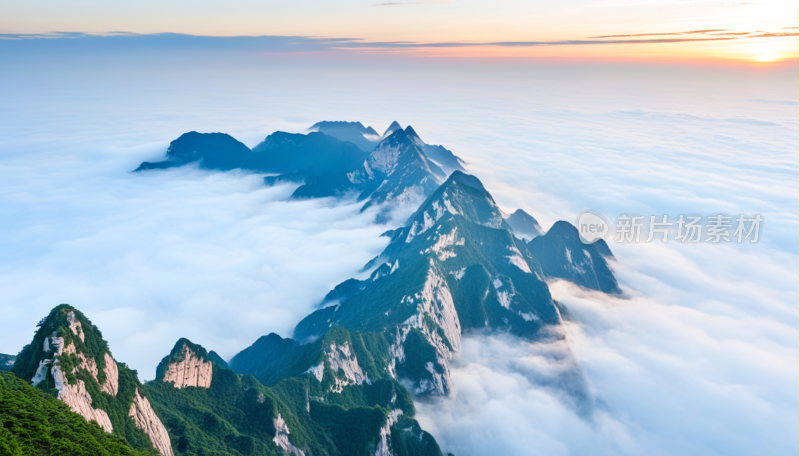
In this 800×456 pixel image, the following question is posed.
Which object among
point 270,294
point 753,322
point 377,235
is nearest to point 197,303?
point 270,294

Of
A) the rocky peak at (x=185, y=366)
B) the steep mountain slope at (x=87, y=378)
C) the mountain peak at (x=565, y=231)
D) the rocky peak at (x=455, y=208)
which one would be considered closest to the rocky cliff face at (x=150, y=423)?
the steep mountain slope at (x=87, y=378)

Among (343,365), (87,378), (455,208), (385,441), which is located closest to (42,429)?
(87,378)

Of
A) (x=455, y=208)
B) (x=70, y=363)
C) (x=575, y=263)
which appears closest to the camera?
(x=70, y=363)

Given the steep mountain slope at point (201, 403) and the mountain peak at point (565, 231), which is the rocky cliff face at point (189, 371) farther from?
the mountain peak at point (565, 231)

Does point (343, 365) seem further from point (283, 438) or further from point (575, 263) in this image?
point (575, 263)

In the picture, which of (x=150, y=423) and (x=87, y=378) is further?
(x=150, y=423)

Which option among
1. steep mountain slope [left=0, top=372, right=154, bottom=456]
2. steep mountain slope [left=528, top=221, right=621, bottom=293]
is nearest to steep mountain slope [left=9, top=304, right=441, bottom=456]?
steep mountain slope [left=0, top=372, right=154, bottom=456]
